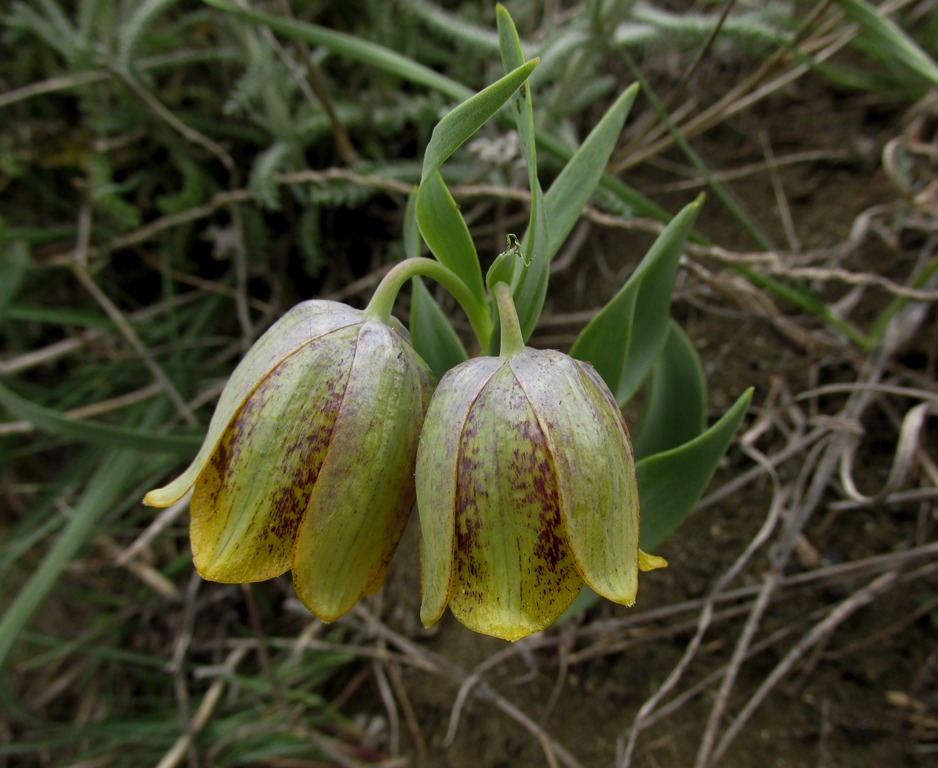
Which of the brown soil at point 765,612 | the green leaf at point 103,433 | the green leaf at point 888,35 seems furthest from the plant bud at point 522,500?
the green leaf at point 888,35

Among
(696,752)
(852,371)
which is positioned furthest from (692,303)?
(696,752)


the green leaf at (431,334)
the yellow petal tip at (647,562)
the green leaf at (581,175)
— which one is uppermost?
the green leaf at (581,175)

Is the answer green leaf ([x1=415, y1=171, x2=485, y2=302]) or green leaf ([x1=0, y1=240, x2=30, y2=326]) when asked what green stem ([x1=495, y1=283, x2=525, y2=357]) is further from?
green leaf ([x1=0, y1=240, x2=30, y2=326])

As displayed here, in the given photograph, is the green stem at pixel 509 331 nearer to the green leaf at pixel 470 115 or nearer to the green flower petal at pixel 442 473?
the green flower petal at pixel 442 473

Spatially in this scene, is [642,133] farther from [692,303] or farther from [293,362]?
[293,362]

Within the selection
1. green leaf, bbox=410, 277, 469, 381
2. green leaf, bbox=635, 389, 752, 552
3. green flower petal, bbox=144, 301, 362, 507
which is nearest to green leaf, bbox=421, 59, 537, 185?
green flower petal, bbox=144, 301, 362, 507
